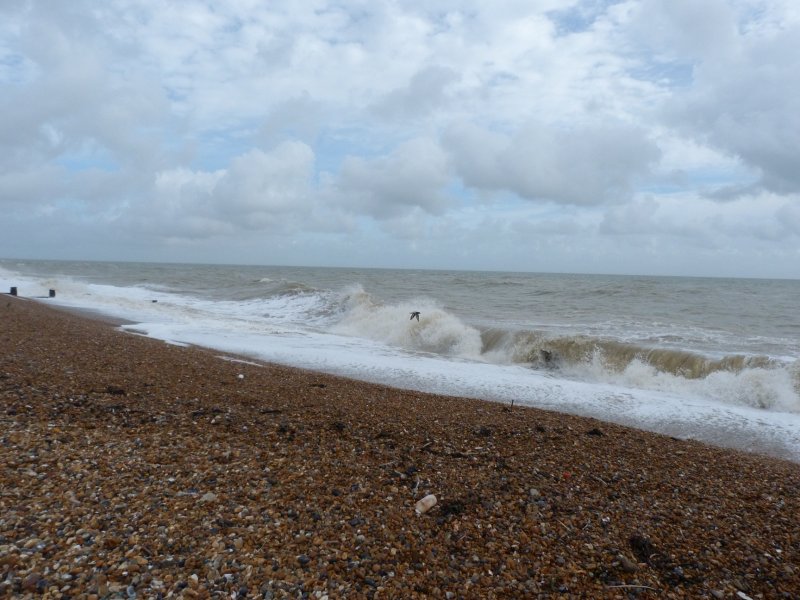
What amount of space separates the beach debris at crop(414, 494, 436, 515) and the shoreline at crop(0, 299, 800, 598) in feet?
0.25

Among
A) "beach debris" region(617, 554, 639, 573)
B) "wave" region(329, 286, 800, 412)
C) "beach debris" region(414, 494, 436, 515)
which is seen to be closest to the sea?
"wave" region(329, 286, 800, 412)

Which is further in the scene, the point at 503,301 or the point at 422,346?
the point at 503,301

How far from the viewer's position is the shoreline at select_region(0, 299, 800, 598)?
3047mm

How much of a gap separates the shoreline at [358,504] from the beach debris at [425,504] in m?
0.08

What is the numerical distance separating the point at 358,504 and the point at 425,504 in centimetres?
52

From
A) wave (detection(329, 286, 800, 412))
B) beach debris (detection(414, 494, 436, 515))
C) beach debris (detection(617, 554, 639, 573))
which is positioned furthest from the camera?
wave (detection(329, 286, 800, 412))

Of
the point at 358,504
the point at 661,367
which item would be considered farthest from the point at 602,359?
the point at 358,504

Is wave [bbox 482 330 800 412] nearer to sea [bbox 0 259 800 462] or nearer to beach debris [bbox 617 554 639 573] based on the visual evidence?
sea [bbox 0 259 800 462]

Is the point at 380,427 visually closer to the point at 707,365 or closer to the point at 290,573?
the point at 290,573

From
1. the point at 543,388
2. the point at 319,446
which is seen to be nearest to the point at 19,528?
the point at 319,446

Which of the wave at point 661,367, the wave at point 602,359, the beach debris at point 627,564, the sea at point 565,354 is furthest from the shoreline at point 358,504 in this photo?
the wave at point 602,359

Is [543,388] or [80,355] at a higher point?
[80,355]

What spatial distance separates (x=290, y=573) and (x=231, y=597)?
353 millimetres

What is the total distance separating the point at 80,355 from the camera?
9.12 metres
